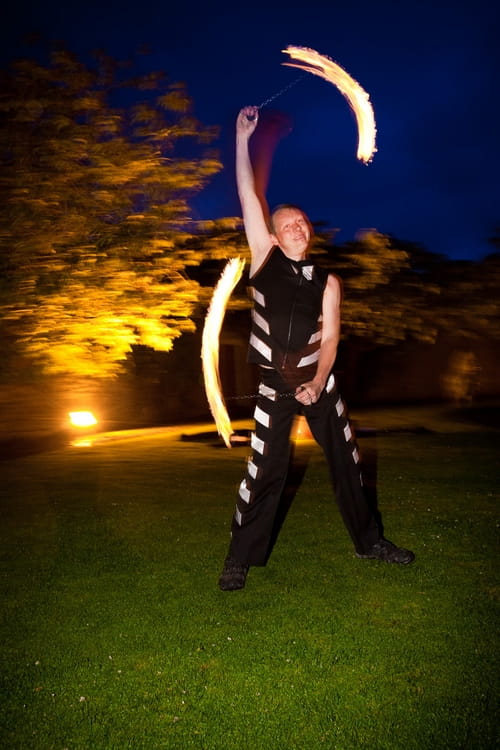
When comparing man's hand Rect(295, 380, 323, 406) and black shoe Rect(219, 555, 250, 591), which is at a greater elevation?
man's hand Rect(295, 380, 323, 406)

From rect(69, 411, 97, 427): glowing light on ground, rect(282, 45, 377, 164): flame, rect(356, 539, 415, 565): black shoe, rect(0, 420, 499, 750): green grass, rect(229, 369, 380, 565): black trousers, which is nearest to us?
rect(0, 420, 499, 750): green grass

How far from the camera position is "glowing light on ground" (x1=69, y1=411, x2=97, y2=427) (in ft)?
46.2

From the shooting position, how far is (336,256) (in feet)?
32.5

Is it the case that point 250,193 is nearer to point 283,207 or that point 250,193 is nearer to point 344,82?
point 283,207

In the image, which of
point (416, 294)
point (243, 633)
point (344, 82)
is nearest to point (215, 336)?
point (344, 82)

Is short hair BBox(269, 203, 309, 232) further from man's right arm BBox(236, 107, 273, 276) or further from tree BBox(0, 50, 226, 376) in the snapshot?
tree BBox(0, 50, 226, 376)

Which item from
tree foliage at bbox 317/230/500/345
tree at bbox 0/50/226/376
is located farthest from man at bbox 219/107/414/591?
tree foliage at bbox 317/230/500/345

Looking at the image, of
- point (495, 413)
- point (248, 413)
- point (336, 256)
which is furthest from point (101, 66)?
point (495, 413)

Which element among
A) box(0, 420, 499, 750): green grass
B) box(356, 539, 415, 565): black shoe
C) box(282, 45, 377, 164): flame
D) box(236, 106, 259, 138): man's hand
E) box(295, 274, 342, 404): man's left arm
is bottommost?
box(0, 420, 499, 750): green grass

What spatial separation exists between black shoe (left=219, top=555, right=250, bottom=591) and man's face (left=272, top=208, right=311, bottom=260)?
1.96m

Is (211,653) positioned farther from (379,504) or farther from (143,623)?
(379,504)

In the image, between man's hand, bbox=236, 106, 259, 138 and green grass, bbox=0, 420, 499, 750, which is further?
man's hand, bbox=236, 106, 259, 138

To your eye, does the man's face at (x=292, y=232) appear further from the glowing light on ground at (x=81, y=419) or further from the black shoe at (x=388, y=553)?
the glowing light on ground at (x=81, y=419)

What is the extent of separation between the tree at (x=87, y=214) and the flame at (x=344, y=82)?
A: 7.73 feet
